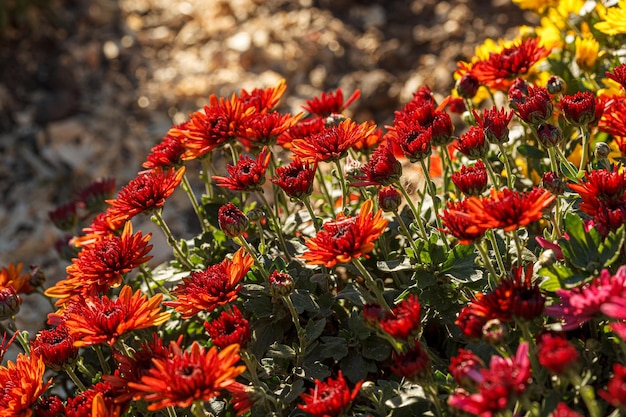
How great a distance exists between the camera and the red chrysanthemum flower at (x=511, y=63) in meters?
1.58

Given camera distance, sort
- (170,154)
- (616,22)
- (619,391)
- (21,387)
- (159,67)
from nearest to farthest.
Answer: (619,391)
(21,387)
(616,22)
(170,154)
(159,67)

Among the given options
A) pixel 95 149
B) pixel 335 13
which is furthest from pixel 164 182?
pixel 335 13

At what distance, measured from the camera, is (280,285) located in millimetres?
1285

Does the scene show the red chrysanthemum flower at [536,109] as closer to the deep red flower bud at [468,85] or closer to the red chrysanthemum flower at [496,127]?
the red chrysanthemum flower at [496,127]

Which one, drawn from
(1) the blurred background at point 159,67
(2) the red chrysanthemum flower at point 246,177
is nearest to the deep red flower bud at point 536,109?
(2) the red chrysanthemum flower at point 246,177

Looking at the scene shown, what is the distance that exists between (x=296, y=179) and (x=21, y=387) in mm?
579

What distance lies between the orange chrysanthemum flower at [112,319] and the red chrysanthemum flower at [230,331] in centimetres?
11

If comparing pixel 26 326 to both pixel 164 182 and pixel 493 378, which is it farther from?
pixel 493 378

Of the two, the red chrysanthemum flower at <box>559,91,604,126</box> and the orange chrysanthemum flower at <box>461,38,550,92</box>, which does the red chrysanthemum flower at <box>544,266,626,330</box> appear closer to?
the red chrysanthemum flower at <box>559,91,604,126</box>

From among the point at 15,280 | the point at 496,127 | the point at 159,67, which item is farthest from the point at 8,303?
the point at 159,67

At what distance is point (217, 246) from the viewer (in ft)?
5.53

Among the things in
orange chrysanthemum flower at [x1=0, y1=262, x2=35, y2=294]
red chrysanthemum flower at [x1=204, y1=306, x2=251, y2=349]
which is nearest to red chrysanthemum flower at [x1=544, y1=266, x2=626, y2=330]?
red chrysanthemum flower at [x1=204, y1=306, x2=251, y2=349]

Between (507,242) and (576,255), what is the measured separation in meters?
0.20

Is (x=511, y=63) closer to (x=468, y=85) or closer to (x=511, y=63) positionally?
(x=511, y=63)
